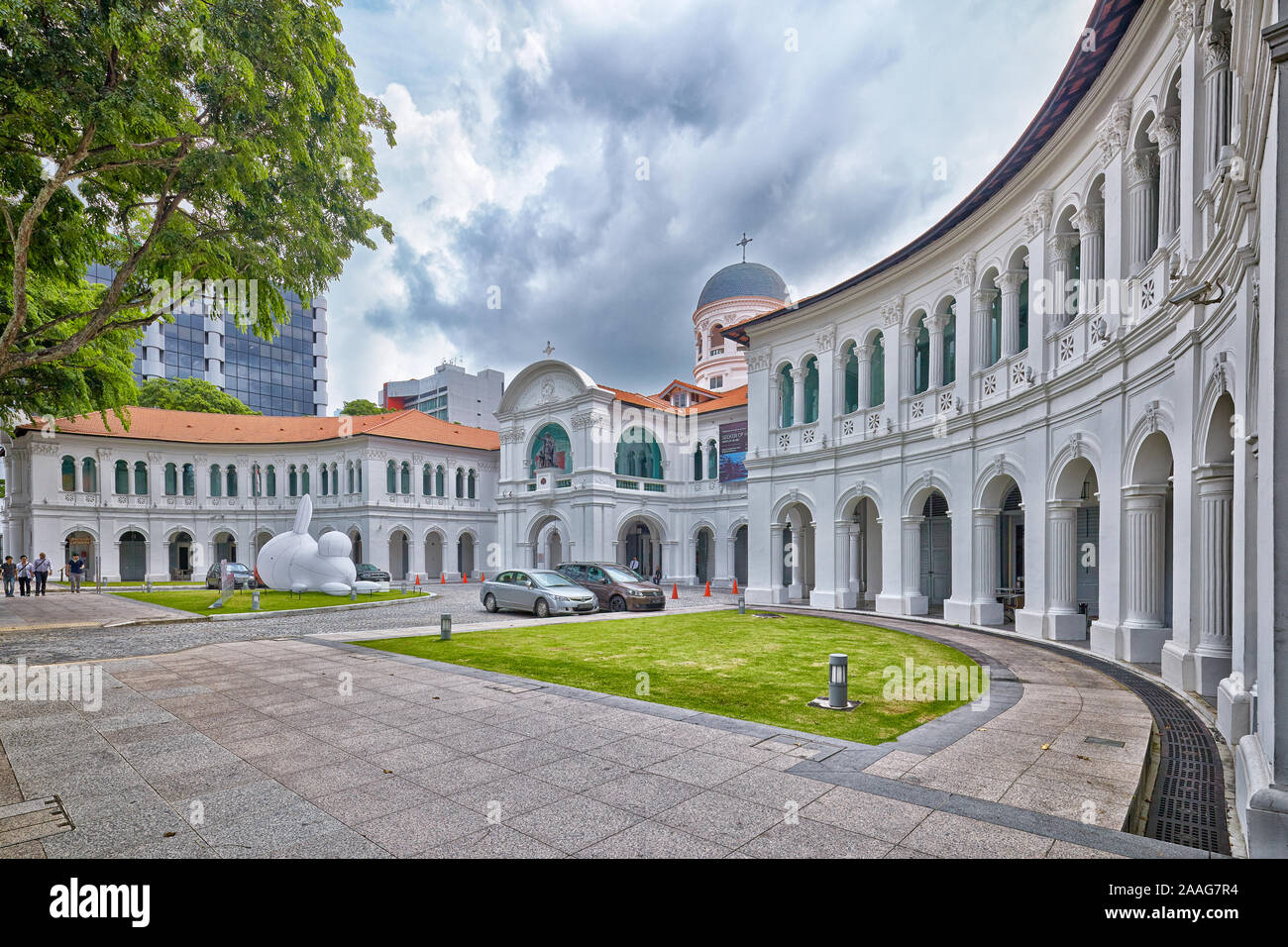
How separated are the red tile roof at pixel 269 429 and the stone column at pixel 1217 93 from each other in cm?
4230

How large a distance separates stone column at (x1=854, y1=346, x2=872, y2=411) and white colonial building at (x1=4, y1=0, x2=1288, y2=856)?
0.30ft

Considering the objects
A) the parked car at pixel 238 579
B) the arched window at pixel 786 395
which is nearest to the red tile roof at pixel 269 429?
the parked car at pixel 238 579

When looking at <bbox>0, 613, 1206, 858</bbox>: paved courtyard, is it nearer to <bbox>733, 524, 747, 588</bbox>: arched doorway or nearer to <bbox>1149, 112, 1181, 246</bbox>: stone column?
<bbox>1149, 112, 1181, 246</bbox>: stone column

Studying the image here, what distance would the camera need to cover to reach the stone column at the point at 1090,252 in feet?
43.0

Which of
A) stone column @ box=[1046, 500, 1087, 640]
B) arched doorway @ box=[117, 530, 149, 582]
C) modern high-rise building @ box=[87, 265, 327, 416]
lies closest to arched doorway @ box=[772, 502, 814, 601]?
stone column @ box=[1046, 500, 1087, 640]

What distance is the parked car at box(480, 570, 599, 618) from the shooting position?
19675 mm

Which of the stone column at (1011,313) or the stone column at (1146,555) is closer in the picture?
the stone column at (1146,555)

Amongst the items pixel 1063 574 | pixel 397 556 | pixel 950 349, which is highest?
pixel 950 349

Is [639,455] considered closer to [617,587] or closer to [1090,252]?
[617,587]

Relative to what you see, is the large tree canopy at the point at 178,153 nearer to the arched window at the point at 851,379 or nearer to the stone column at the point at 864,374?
the stone column at the point at 864,374

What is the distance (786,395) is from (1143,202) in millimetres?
14124

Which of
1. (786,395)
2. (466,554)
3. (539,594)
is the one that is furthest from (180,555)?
(786,395)

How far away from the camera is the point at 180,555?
144ft
